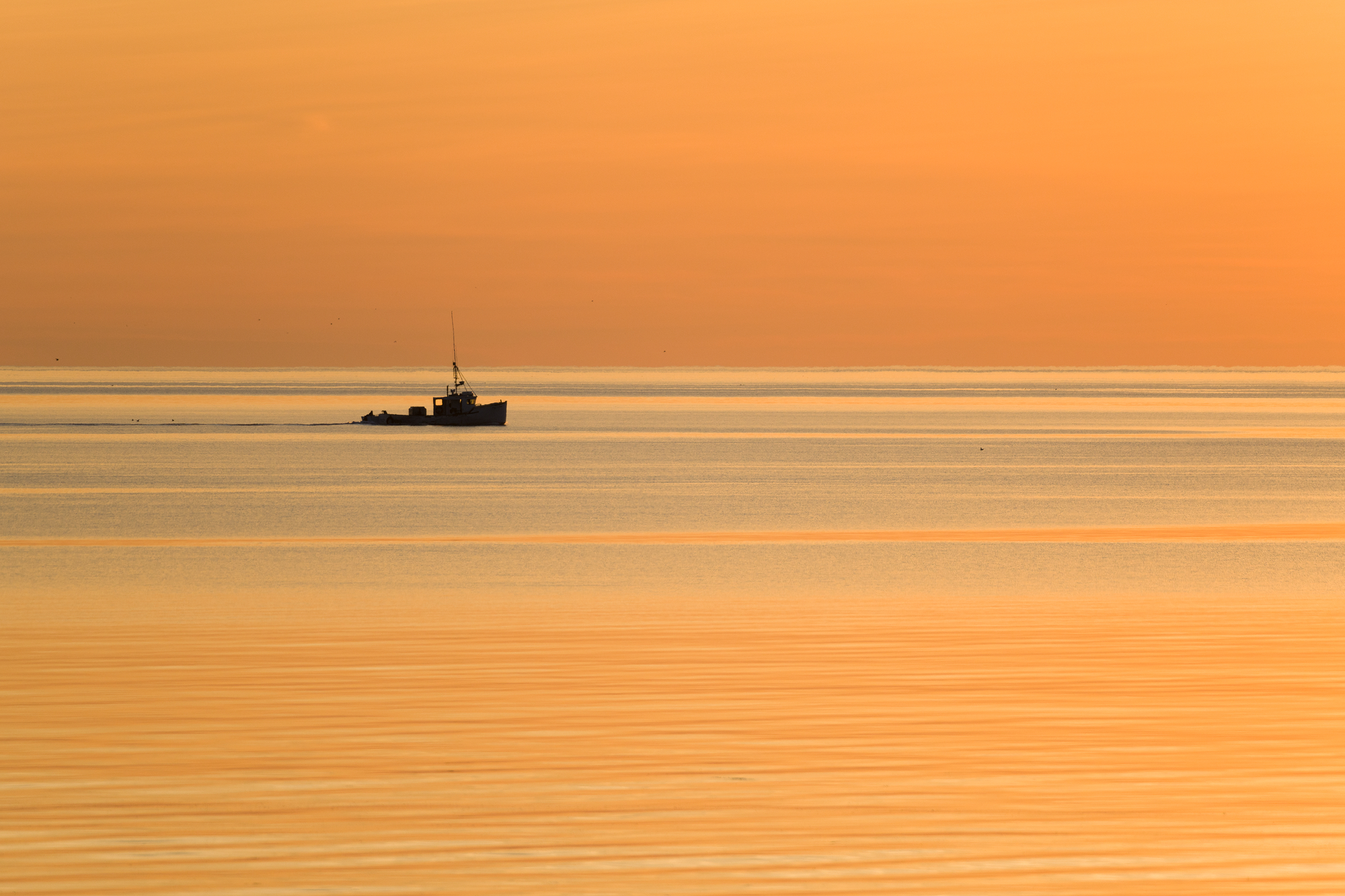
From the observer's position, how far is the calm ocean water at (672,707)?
9.98m

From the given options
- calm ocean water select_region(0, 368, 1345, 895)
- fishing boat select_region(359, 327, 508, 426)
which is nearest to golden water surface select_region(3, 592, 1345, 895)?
calm ocean water select_region(0, 368, 1345, 895)

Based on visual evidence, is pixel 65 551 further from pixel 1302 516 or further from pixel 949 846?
pixel 1302 516

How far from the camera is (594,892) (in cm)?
918

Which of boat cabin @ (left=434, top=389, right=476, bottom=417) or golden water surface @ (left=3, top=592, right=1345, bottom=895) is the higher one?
boat cabin @ (left=434, top=389, right=476, bottom=417)

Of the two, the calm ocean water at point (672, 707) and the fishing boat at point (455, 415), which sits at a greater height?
the fishing boat at point (455, 415)

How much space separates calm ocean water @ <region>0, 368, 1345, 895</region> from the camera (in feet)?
32.7

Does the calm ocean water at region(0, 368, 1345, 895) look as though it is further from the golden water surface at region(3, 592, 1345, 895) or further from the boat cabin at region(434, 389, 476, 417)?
the boat cabin at region(434, 389, 476, 417)

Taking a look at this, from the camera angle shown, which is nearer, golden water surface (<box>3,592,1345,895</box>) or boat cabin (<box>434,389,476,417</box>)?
golden water surface (<box>3,592,1345,895</box>)

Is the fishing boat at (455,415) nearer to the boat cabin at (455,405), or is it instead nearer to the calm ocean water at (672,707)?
the boat cabin at (455,405)

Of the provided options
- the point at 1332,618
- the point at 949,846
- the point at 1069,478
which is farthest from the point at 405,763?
the point at 1069,478

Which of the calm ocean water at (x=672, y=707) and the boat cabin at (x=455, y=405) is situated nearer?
the calm ocean water at (x=672, y=707)

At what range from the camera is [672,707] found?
15.0m

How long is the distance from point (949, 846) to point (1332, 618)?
1517 centimetres

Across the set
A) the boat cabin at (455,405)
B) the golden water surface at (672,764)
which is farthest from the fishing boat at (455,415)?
the golden water surface at (672,764)
